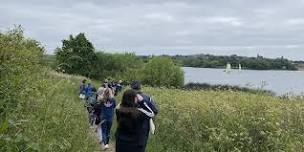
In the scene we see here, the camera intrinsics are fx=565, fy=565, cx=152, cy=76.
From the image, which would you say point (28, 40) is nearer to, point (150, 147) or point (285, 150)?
point (150, 147)

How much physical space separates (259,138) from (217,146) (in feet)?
2.89

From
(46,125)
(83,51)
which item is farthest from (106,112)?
(83,51)

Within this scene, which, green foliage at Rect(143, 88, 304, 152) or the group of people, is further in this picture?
green foliage at Rect(143, 88, 304, 152)

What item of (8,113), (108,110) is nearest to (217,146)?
(108,110)

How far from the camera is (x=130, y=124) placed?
32.6ft

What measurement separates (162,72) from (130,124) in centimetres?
6942

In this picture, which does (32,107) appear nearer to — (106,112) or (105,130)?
(106,112)

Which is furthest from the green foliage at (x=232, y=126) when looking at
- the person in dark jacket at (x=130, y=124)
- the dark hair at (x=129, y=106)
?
the dark hair at (x=129, y=106)

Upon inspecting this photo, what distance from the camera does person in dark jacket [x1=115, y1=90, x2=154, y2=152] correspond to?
9.87 metres

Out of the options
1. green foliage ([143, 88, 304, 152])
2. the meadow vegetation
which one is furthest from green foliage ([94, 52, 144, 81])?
green foliage ([143, 88, 304, 152])

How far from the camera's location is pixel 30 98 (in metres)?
8.88

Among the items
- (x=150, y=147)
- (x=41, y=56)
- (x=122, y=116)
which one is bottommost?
(x=150, y=147)

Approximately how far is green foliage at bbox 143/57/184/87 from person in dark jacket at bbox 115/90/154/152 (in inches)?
2655

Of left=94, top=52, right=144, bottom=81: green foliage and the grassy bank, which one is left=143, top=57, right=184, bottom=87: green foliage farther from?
the grassy bank
